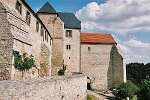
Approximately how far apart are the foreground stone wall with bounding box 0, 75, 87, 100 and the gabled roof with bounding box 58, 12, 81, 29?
82.9 ft

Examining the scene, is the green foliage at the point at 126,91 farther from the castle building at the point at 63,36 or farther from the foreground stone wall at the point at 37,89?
the foreground stone wall at the point at 37,89

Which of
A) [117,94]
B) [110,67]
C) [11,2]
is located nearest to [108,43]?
[110,67]

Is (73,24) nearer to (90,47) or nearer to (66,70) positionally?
(90,47)

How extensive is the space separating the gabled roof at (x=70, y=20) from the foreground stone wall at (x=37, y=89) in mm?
25258

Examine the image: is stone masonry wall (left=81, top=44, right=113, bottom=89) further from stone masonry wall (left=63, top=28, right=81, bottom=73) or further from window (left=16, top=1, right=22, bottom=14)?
window (left=16, top=1, right=22, bottom=14)

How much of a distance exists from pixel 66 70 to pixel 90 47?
6763 mm

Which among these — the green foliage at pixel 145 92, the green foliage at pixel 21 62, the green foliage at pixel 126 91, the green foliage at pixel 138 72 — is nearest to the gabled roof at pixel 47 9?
the green foliage at pixel 126 91

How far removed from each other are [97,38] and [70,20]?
668 centimetres

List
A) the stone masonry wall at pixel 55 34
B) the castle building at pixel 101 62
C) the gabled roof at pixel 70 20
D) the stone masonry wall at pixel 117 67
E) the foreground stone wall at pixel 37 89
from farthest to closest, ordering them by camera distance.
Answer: the stone masonry wall at pixel 117 67, the castle building at pixel 101 62, the gabled roof at pixel 70 20, the stone masonry wall at pixel 55 34, the foreground stone wall at pixel 37 89

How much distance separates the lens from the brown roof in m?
39.8

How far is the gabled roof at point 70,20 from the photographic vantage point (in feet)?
123

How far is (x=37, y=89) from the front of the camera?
775cm

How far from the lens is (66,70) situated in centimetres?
3603

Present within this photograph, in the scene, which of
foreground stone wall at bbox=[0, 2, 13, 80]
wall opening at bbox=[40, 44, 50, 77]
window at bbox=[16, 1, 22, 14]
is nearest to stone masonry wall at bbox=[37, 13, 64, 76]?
wall opening at bbox=[40, 44, 50, 77]
